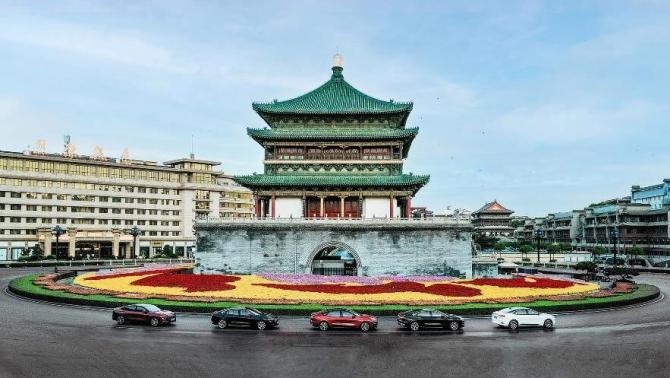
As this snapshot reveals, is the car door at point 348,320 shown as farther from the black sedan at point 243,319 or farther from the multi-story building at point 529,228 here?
the multi-story building at point 529,228

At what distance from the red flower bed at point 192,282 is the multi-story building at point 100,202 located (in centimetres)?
4793

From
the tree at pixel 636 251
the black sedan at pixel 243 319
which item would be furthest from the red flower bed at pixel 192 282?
the tree at pixel 636 251

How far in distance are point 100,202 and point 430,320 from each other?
290 feet

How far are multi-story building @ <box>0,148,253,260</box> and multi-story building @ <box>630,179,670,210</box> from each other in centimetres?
9001

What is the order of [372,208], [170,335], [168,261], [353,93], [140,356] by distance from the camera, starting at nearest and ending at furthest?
[140,356], [170,335], [372,208], [353,93], [168,261]

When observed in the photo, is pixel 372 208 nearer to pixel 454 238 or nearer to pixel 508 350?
pixel 454 238

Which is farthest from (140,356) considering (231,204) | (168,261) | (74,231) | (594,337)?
(231,204)

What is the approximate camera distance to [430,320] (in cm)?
2725

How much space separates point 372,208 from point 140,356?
120ft

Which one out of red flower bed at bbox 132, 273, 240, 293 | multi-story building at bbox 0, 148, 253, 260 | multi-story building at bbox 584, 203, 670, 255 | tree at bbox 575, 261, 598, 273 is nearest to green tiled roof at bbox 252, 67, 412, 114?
red flower bed at bbox 132, 273, 240, 293

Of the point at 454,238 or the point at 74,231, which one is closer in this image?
the point at 454,238

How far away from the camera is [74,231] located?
3760 inches

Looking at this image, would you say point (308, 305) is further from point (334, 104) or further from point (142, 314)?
point (334, 104)

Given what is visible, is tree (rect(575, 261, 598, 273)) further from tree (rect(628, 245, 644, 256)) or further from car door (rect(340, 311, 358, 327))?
car door (rect(340, 311, 358, 327))
